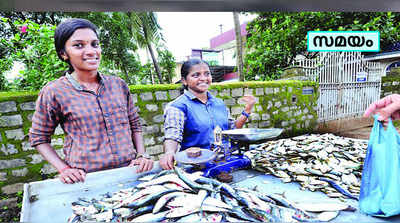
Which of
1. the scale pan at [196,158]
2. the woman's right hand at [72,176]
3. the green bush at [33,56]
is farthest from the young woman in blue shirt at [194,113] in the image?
the green bush at [33,56]

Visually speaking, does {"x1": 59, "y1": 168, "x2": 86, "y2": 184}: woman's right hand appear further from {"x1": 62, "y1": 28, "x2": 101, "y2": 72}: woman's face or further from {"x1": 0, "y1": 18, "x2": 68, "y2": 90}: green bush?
{"x1": 0, "y1": 18, "x2": 68, "y2": 90}: green bush

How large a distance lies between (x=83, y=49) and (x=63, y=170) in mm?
619

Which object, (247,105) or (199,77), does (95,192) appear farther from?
(247,105)

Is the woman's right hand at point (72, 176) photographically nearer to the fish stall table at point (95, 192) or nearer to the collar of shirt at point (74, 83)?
the fish stall table at point (95, 192)

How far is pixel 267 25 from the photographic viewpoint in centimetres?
623

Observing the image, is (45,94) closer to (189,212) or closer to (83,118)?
(83,118)

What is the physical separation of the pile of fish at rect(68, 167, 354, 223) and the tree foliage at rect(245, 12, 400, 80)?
5.16 meters

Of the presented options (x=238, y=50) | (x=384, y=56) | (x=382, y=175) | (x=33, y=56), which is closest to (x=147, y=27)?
(x=238, y=50)

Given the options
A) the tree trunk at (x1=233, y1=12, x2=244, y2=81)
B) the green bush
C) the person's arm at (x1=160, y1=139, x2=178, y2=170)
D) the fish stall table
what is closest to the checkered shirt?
the fish stall table

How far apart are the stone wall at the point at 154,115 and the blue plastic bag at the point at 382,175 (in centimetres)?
226

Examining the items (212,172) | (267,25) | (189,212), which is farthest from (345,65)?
(189,212)

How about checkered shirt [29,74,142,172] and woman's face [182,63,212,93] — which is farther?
woman's face [182,63,212,93]

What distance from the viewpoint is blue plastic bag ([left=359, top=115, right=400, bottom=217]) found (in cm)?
81

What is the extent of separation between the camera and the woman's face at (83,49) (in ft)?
3.18
